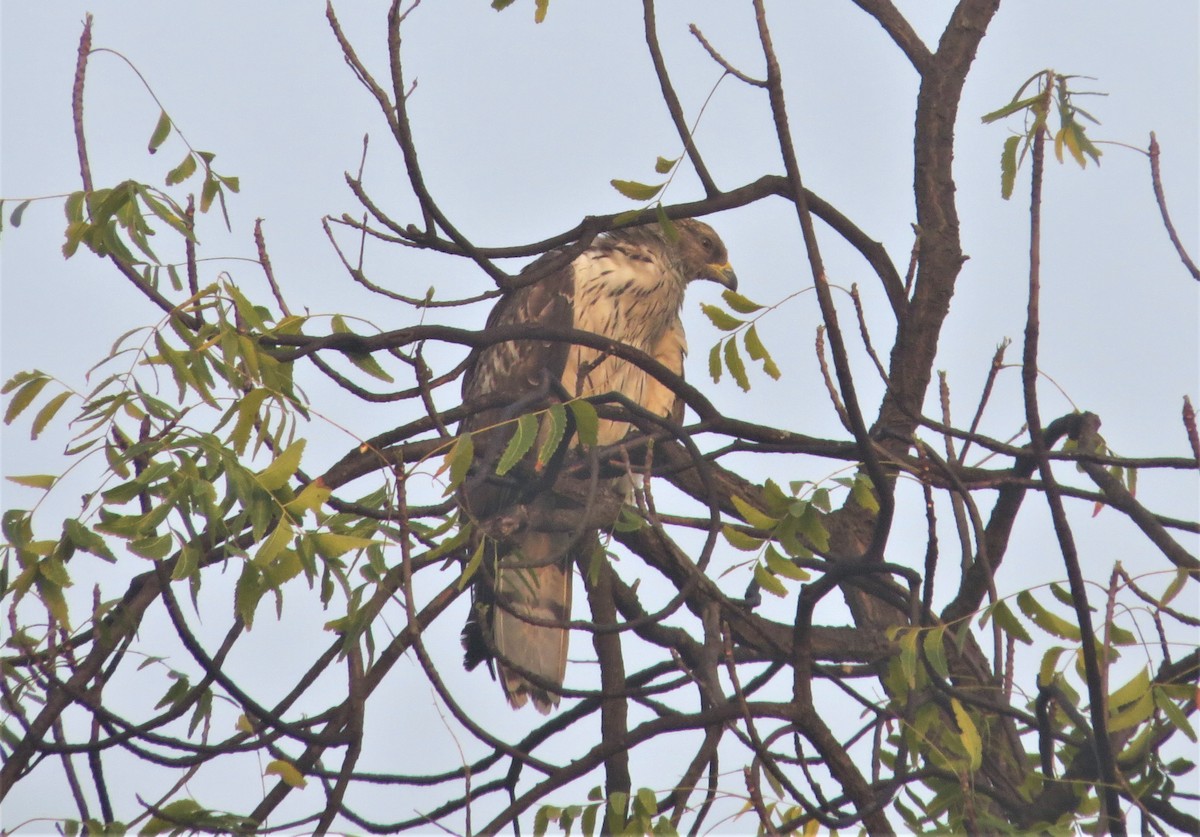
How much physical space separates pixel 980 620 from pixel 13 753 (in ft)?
7.06

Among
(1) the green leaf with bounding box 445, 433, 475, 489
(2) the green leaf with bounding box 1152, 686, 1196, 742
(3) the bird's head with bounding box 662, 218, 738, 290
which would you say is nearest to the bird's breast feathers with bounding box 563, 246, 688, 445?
(3) the bird's head with bounding box 662, 218, 738, 290

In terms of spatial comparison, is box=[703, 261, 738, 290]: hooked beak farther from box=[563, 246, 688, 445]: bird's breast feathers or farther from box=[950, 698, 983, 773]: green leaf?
box=[950, 698, 983, 773]: green leaf

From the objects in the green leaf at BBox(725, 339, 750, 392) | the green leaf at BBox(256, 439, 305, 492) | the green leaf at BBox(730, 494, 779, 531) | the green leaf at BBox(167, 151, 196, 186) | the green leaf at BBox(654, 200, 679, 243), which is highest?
the green leaf at BBox(167, 151, 196, 186)

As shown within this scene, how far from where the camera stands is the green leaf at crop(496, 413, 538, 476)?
103 inches

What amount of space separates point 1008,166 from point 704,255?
12.8 ft

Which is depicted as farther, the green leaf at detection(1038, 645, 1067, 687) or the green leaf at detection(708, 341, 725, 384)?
the green leaf at detection(708, 341, 725, 384)

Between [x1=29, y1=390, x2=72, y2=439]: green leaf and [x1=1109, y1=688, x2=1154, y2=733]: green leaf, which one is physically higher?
[x1=29, y1=390, x2=72, y2=439]: green leaf

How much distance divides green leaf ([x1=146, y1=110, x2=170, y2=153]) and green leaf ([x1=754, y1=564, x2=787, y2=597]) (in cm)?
192

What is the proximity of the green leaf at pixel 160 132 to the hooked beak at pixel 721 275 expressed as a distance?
376 centimetres

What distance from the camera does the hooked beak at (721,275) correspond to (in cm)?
674

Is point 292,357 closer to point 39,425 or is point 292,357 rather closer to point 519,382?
point 39,425

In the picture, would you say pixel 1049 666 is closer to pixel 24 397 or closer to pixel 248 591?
pixel 248 591

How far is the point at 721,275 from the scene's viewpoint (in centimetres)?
674

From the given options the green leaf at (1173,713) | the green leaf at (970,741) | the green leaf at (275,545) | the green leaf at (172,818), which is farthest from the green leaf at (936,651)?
the green leaf at (172,818)
